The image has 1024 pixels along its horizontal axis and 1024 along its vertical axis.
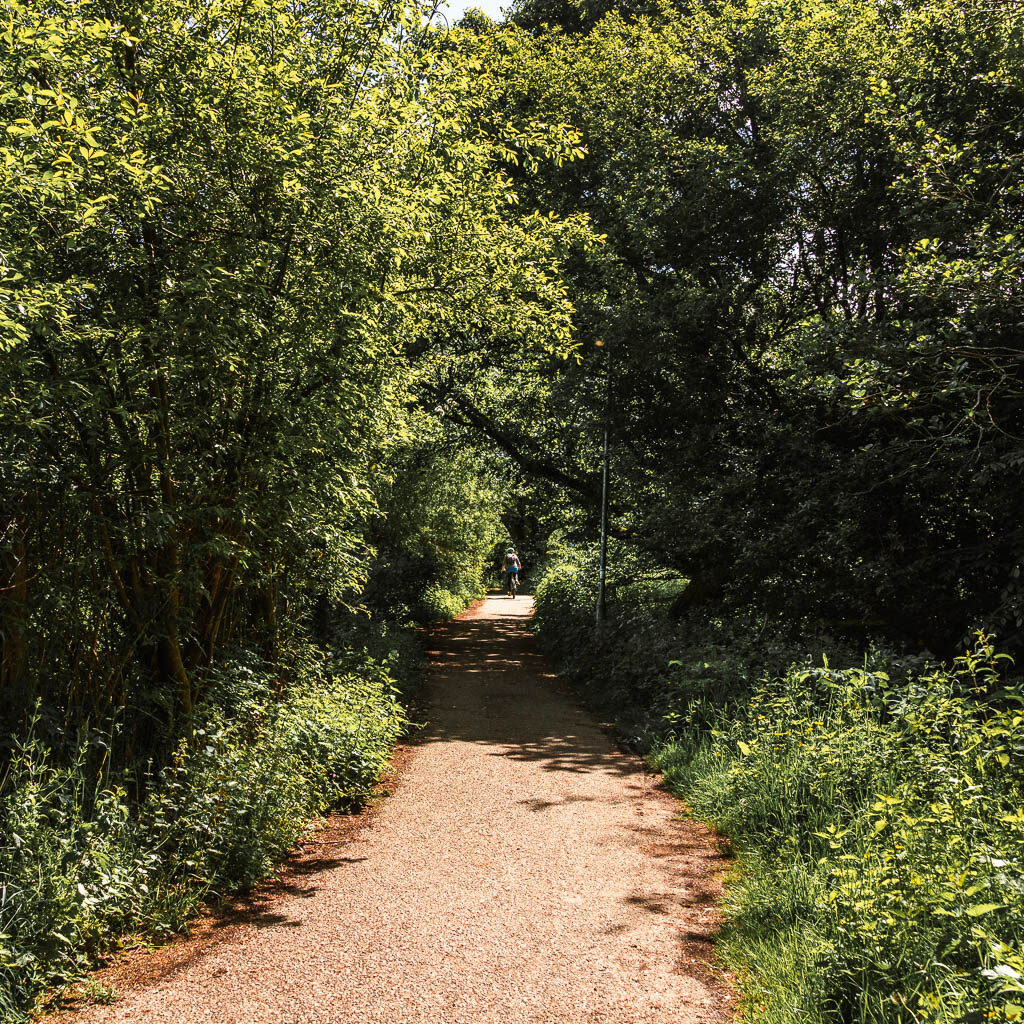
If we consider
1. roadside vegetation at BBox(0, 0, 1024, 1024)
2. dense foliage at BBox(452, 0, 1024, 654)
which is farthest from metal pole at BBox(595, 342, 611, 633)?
roadside vegetation at BBox(0, 0, 1024, 1024)

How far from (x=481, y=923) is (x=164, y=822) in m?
1.85

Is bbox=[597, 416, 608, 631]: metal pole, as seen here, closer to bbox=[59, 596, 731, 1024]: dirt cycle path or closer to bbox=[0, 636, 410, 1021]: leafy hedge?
bbox=[59, 596, 731, 1024]: dirt cycle path

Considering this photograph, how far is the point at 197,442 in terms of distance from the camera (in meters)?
5.05

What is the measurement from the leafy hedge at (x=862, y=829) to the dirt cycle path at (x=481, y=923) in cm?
33

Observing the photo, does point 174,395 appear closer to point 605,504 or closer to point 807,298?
point 605,504

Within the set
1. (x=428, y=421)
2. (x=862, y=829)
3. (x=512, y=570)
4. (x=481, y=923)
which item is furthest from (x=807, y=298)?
(x=512, y=570)

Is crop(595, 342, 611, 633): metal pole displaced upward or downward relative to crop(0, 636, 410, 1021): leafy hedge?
upward

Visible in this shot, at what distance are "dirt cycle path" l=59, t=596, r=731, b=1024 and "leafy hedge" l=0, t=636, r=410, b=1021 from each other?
10.2 inches

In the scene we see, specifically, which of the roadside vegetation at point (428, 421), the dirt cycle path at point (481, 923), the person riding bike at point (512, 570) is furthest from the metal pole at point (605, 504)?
the person riding bike at point (512, 570)

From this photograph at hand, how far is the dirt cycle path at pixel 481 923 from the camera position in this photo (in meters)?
3.34

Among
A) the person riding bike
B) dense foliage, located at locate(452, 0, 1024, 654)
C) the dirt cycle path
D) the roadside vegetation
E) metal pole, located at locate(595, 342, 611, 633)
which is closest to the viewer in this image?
the dirt cycle path

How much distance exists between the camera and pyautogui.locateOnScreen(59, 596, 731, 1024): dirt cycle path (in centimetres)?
334

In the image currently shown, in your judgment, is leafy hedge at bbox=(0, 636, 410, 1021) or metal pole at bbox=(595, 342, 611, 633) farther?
metal pole at bbox=(595, 342, 611, 633)

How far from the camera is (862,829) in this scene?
425 cm
